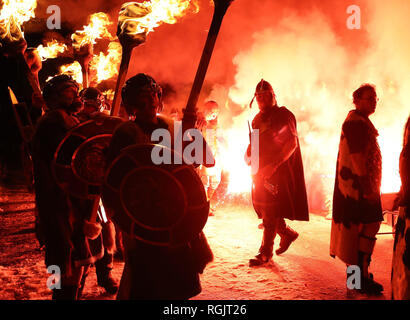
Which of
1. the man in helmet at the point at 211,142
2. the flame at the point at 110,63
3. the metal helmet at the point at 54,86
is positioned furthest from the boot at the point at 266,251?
the flame at the point at 110,63

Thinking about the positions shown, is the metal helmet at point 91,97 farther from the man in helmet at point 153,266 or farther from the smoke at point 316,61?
the smoke at point 316,61

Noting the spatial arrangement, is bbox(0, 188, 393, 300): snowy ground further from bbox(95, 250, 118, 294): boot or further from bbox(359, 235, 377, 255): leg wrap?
bbox(359, 235, 377, 255): leg wrap

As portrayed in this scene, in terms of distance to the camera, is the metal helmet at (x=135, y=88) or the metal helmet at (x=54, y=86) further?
the metal helmet at (x=54, y=86)

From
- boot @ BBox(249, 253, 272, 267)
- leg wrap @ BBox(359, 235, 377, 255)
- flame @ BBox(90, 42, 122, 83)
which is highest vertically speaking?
flame @ BBox(90, 42, 122, 83)

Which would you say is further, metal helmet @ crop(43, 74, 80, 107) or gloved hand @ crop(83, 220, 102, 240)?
metal helmet @ crop(43, 74, 80, 107)

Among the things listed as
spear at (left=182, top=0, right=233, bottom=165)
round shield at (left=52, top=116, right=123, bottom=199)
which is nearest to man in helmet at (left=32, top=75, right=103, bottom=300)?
round shield at (left=52, top=116, right=123, bottom=199)

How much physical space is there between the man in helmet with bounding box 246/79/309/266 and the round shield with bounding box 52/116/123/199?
2.48 metres

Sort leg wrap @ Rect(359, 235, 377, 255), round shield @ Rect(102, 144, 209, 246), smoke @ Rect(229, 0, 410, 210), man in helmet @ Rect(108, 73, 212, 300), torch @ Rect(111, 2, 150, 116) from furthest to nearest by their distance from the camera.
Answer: smoke @ Rect(229, 0, 410, 210) < leg wrap @ Rect(359, 235, 377, 255) < torch @ Rect(111, 2, 150, 116) < man in helmet @ Rect(108, 73, 212, 300) < round shield @ Rect(102, 144, 209, 246)

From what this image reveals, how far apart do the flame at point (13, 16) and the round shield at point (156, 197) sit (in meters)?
3.52

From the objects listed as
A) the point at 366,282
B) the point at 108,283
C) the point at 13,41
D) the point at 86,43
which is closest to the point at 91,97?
the point at 86,43

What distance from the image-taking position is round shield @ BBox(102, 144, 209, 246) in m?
2.11

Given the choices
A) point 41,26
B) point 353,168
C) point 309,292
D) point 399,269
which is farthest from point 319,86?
point 41,26

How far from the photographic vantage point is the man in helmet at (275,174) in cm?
453
